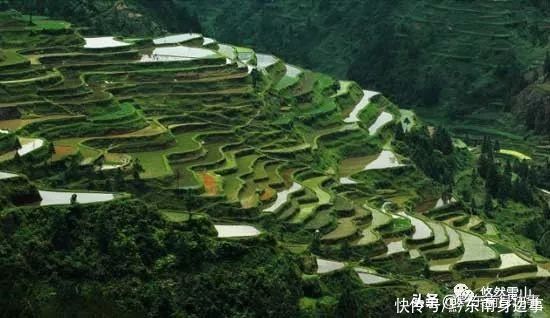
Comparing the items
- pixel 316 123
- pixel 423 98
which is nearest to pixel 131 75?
pixel 316 123

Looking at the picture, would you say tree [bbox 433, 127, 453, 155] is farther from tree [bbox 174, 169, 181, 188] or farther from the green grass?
tree [bbox 174, 169, 181, 188]

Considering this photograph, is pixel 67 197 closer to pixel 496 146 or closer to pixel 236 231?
pixel 236 231

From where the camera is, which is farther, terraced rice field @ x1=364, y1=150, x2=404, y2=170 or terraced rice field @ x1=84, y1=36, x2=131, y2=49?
terraced rice field @ x1=84, y1=36, x2=131, y2=49

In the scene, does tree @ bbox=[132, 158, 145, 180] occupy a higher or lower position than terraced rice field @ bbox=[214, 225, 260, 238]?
higher

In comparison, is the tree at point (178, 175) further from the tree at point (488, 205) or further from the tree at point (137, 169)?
the tree at point (488, 205)

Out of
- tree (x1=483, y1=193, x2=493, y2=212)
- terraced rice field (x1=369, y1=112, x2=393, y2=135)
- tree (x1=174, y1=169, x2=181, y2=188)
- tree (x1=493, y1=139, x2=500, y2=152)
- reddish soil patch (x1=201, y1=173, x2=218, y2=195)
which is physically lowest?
tree (x1=493, y1=139, x2=500, y2=152)

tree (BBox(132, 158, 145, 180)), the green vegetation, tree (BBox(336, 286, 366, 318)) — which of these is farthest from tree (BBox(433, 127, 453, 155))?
tree (BBox(336, 286, 366, 318))

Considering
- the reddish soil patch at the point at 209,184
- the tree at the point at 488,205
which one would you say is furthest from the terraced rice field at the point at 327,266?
the tree at the point at 488,205

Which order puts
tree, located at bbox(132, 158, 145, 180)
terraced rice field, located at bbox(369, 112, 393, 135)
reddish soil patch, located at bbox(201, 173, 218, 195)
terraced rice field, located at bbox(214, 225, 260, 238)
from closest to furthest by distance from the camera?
terraced rice field, located at bbox(214, 225, 260, 238), tree, located at bbox(132, 158, 145, 180), reddish soil patch, located at bbox(201, 173, 218, 195), terraced rice field, located at bbox(369, 112, 393, 135)

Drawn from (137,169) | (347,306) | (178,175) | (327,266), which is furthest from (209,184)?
(347,306)
